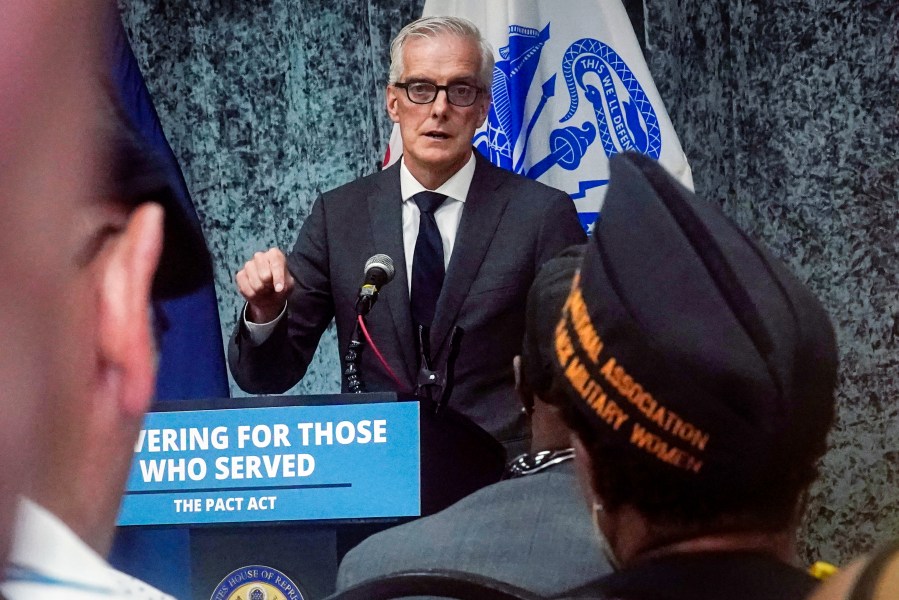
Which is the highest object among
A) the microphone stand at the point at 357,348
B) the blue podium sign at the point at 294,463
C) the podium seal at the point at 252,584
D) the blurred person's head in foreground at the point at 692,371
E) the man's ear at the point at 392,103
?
the man's ear at the point at 392,103

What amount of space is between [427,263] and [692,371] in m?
1.52

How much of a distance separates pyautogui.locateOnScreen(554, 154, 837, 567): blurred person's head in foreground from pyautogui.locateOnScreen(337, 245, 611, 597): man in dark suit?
0.27 metres

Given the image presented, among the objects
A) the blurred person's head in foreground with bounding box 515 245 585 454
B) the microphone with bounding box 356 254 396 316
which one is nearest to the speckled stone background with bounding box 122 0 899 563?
the microphone with bounding box 356 254 396 316

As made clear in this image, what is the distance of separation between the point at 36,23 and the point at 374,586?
1.81 feet

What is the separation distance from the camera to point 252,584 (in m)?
1.49

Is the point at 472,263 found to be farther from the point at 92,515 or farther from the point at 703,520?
the point at 92,515

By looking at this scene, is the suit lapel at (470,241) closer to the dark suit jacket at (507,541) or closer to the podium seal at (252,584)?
the podium seal at (252,584)

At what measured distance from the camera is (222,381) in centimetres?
184

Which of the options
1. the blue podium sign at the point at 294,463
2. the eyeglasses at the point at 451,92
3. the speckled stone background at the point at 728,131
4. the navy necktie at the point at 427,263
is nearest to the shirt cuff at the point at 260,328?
the blue podium sign at the point at 294,463

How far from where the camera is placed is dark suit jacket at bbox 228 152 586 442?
2014 mm

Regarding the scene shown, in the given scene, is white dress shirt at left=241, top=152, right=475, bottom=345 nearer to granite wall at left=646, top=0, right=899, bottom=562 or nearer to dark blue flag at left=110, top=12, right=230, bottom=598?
dark blue flag at left=110, top=12, right=230, bottom=598

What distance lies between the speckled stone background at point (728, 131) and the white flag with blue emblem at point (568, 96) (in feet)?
1.00

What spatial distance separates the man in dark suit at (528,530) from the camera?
1057 millimetres

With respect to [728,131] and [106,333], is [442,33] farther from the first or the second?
[106,333]
